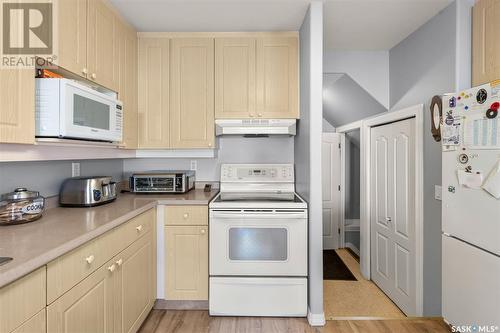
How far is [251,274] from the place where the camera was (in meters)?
2.15

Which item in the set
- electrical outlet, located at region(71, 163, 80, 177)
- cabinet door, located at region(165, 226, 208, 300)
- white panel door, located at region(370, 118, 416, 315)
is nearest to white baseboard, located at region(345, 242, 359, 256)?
white panel door, located at region(370, 118, 416, 315)

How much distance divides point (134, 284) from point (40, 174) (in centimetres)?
98

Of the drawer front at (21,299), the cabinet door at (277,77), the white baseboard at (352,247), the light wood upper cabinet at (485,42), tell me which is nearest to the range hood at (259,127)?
the cabinet door at (277,77)

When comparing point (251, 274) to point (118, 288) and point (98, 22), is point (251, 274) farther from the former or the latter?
point (98, 22)

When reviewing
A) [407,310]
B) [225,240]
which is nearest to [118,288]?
[225,240]

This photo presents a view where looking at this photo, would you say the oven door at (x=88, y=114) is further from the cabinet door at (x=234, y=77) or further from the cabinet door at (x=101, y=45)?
the cabinet door at (x=234, y=77)

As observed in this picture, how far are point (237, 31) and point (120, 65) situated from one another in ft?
3.63

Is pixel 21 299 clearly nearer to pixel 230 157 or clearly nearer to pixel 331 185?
pixel 230 157

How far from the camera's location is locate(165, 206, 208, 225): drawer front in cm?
224

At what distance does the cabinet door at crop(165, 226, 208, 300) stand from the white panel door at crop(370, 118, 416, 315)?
1.86m

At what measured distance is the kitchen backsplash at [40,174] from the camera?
1563mm

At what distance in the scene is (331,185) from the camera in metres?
4.21

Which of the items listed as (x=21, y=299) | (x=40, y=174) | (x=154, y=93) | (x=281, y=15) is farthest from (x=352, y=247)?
(x=21, y=299)

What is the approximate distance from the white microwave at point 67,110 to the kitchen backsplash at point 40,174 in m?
0.40
